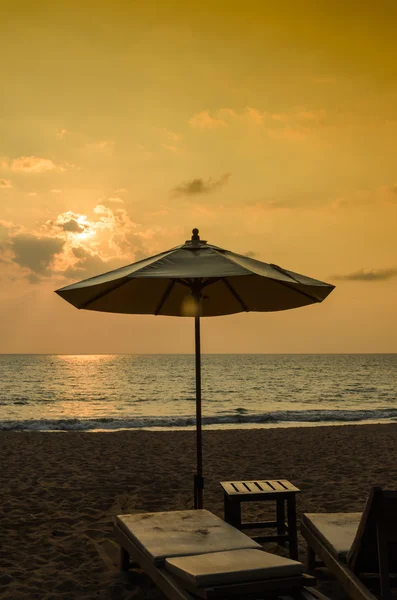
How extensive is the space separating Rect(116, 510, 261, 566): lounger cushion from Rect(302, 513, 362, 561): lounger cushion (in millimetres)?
547

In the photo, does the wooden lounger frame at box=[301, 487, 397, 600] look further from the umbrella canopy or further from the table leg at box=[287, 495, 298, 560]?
the umbrella canopy

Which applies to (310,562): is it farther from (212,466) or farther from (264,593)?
(212,466)

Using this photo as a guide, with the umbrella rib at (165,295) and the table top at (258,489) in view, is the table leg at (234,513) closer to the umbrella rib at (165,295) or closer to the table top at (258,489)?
the table top at (258,489)

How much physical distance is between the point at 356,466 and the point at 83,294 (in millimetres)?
7379

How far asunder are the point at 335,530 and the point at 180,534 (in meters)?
1.13

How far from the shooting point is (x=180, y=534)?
406 cm

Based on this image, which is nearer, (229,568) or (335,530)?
(229,568)

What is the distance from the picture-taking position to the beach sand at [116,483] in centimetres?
491

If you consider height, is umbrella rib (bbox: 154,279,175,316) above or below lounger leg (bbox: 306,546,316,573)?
above

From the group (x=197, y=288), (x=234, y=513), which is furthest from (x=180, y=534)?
(x=197, y=288)

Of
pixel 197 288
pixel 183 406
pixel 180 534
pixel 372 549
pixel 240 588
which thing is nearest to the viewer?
pixel 240 588

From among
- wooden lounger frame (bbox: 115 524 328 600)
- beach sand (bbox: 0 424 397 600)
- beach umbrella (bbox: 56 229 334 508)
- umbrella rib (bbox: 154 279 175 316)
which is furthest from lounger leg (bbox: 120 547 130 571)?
umbrella rib (bbox: 154 279 175 316)

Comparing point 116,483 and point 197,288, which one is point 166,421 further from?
point 197,288

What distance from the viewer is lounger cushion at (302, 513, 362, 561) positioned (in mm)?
3816
